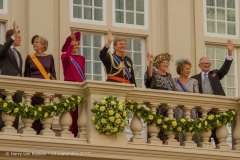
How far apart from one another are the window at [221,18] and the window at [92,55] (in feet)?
8.23

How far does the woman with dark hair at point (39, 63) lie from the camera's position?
20469 millimetres

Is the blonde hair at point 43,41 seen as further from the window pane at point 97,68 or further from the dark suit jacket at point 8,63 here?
the window pane at point 97,68

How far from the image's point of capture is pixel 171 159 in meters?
20.4

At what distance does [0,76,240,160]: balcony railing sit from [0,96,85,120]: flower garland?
15 centimetres

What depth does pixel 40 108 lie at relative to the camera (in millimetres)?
19484

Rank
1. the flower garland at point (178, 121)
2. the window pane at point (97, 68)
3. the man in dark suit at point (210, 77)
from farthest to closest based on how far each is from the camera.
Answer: the window pane at point (97, 68) < the man in dark suit at point (210, 77) < the flower garland at point (178, 121)

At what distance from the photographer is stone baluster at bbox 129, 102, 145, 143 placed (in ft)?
66.3

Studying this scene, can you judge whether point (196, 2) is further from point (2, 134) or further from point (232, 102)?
point (2, 134)

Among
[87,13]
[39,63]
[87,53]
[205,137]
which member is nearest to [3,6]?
[87,13]

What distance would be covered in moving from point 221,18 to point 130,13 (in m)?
2.07

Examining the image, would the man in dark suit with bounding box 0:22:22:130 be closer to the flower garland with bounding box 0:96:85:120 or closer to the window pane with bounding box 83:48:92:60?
the flower garland with bounding box 0:96:85:120

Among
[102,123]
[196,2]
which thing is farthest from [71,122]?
[196,2]

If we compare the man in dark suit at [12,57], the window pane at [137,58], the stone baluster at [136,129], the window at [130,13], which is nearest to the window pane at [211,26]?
the window at [130,13]

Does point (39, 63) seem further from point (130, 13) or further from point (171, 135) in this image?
point (130, 13)
